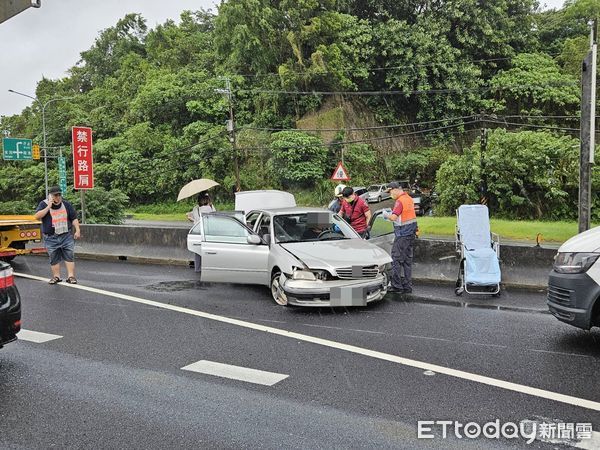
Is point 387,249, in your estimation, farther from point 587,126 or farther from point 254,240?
point 587,126

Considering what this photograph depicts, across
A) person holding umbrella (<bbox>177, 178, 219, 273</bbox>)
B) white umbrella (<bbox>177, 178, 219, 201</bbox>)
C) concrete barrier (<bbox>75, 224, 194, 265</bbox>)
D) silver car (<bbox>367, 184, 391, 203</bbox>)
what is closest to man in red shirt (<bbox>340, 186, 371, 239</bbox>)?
person holding umbrella (<bbox>177, 178, 219, 273</bbox>)

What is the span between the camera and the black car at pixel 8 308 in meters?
4.92

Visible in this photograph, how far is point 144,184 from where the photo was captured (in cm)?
4638

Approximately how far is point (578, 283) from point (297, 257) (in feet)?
11.8

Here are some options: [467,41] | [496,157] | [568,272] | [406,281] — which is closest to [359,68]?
[467,41]

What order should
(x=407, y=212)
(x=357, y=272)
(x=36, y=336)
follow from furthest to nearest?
(x=407, y=212), (x=357, y=272), (x=36, y=336)

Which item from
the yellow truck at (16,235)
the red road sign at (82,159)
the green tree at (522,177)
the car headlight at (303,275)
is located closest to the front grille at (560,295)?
the car headlight at (303,275)

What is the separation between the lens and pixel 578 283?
206 inches

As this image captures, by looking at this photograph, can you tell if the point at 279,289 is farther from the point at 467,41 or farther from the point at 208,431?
the point at 467,41

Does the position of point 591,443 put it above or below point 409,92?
below

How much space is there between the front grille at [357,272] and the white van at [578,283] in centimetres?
249

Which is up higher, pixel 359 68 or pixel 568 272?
pixel 359 68

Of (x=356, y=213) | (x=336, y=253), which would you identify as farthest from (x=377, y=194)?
(x=336, y=253)

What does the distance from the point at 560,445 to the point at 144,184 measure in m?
45.9
